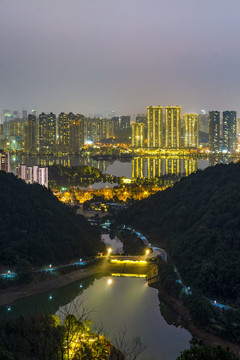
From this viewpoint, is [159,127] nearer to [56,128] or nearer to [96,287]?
[56,128]

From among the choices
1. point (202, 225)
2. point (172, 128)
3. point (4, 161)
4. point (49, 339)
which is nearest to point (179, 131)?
point (172, 128)

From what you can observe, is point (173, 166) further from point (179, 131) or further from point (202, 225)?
point (202, 225)

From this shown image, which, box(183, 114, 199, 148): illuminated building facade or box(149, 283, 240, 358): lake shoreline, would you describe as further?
box(183, 114, 199, 148): illuminated building facade

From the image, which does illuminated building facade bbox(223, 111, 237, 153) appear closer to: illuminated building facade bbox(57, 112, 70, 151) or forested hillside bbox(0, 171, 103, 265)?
illuminated building facade bbox(57, 112, 70, 151)

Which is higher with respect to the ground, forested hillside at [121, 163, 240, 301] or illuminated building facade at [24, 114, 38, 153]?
illuminated building facade at [24, 114, 38, 153]

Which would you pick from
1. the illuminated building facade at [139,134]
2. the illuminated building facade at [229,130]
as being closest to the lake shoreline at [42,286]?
the illuminated building facade at [229,130]

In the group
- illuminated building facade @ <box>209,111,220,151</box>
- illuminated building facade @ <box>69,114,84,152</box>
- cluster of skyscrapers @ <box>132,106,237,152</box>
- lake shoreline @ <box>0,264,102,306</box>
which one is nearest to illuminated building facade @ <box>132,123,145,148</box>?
cluster of skyscrapers @ <box>132,106,237,152</box>
